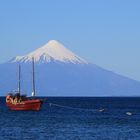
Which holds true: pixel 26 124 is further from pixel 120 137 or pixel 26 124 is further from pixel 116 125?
pixel 120 137

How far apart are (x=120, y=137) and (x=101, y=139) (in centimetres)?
245

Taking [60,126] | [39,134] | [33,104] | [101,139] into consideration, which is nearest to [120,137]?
[101,139]

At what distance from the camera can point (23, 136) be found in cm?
6725

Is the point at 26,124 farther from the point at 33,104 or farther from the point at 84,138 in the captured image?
the point at 33,104

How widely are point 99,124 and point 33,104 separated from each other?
1237 inches

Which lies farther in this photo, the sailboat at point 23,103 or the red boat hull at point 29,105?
the sailboat at point 23,103

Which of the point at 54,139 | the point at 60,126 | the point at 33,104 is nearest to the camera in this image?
the point at 54,139

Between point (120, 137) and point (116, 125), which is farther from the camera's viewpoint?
point (116, 125)

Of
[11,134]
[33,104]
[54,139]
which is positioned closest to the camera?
[54,139]

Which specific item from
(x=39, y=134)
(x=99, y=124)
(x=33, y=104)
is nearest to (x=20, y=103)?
(x=33, y=104)

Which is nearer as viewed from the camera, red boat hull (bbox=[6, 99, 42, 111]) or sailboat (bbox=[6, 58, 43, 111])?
red boat hull (bbox=[6, 99, 42, 111])

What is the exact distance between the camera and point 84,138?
218 ft

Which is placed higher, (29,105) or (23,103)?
Answer: (23,103)

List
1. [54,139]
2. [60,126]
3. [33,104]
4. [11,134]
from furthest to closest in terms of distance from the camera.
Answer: [33,104]
[60,126]
[11,134]
[54,139]
